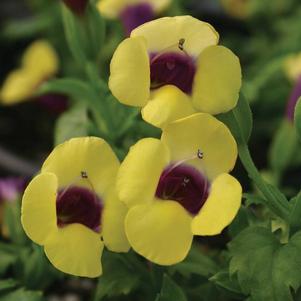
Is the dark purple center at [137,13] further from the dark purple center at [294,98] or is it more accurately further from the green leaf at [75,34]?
the dark purple center at [294,98]

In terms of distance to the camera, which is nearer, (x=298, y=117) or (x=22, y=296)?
(x=298, y=117)

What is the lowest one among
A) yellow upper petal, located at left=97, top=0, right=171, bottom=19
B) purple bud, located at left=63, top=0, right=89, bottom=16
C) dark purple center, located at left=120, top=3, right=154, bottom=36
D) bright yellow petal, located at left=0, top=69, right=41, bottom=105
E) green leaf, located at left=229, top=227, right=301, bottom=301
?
bright yellow petal, located at left=0, top=69, right=41, bottom=105

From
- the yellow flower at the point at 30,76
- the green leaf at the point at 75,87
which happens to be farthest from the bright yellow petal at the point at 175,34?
the yellow flower at the point at 30,76

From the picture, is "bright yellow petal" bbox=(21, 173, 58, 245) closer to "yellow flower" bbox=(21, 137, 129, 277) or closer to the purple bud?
"yellow flower" bbox=(21, 137, 129, 277)

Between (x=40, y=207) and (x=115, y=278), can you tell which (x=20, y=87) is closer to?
(x=115, y=278)

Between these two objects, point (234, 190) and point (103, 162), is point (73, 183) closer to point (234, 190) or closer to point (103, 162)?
point (103, 162)

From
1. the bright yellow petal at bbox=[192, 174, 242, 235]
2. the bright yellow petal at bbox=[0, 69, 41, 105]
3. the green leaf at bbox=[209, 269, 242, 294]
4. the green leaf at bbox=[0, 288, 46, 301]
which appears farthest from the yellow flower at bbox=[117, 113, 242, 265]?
the bright yellow petal at bbox=[0, 69, 41, 105]

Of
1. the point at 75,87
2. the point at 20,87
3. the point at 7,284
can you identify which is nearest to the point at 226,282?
the point at 7,284
